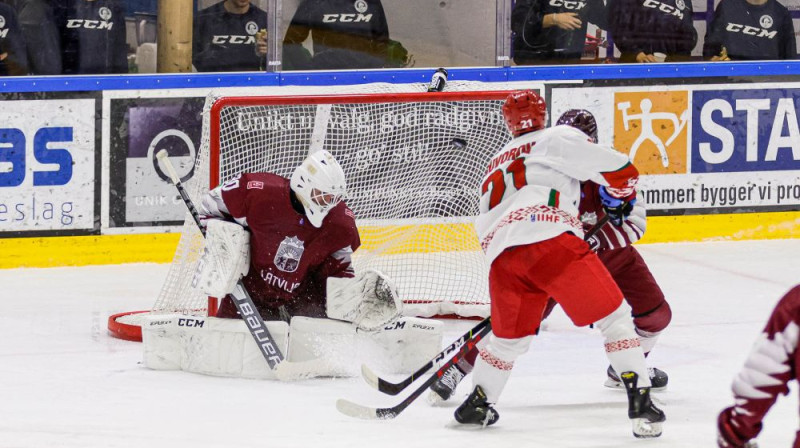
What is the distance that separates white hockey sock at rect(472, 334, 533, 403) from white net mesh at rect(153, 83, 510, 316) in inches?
58.8

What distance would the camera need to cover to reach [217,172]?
16.1ft

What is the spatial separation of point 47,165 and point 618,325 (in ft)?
10.6

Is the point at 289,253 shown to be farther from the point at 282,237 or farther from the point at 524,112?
the point at 524,112

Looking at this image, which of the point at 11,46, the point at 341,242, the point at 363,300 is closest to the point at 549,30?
the point at 11,46

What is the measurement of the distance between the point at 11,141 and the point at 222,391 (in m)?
2.31

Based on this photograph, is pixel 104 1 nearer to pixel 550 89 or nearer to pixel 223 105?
pixel 223 105

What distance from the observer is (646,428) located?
3750mm

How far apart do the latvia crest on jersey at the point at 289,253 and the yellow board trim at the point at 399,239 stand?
104 cm

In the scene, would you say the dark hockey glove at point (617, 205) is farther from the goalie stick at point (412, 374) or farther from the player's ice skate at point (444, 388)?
the player's ice skate at point (444, 388)

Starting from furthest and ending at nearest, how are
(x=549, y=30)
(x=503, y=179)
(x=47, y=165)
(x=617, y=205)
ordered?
(x=549, y=30)
(x=47, y=165)
(x=617, y=205)
(x=503, y=179)

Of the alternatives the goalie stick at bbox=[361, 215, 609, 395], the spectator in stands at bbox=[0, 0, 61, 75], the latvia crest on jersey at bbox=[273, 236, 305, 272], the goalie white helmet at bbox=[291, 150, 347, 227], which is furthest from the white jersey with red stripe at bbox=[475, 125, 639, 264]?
the spectator in stands at bbox=[0, 0, 61, 75]

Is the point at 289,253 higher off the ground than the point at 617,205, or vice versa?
the point at 617,205

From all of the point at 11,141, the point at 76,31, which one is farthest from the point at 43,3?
the point at 11,141

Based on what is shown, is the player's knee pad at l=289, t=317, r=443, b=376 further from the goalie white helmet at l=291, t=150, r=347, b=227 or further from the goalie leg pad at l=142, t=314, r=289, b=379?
the goalie white helmet at l=291, t=150, r=347, b=227
